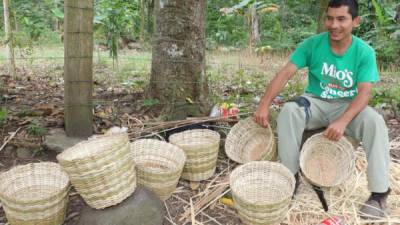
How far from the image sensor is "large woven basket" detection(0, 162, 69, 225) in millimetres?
2393

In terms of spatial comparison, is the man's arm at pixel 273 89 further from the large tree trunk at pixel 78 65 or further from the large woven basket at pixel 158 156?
the large tree trunk at pixel 78 65

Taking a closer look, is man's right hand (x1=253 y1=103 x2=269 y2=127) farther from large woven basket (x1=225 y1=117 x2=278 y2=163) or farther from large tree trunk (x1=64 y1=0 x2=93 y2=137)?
large tree trunk (x1=64 y1=0 x2=93 y2=137)

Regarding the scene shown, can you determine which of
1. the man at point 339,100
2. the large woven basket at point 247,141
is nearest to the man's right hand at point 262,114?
the man at point 339,100

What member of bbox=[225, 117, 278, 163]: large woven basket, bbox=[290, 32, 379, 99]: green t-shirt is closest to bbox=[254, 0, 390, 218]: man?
bbox=[290, 32, 379, 99]: green t-shirt

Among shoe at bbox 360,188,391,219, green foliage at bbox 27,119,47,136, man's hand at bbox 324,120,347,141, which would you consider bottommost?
shoe at bbox 360,188,391,219

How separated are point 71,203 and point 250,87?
134 inches

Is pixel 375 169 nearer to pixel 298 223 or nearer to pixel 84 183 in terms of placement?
pixel 298 223

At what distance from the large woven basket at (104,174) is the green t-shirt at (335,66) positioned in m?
1.55

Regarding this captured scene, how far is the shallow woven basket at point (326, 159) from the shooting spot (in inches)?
117

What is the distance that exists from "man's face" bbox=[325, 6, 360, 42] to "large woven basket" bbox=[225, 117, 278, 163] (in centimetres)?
91

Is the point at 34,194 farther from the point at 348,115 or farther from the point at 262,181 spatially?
the point at 348,115

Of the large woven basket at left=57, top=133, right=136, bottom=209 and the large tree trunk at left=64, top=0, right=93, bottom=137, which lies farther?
the large tree trunk at left=64, top=0, right=93, bottom=137

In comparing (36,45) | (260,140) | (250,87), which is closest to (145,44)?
(36,45)

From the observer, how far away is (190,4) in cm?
394
